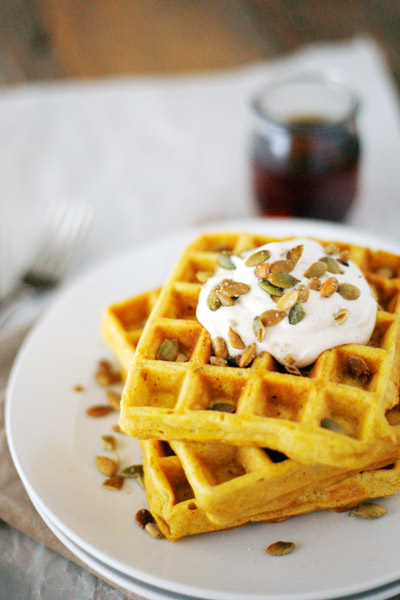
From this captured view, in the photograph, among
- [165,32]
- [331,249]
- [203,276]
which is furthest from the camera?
[165,32]

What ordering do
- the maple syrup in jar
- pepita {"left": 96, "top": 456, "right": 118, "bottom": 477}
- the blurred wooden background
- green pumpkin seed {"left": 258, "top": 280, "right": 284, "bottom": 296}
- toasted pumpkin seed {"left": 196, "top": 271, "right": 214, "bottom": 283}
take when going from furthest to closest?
the blurred wooden background < the maple syrup in jar < toasted pumpkin seed {"left": 196, "top": 271, "right": 214, "bottom": 283} < pepita {"left": 96, "top": 456, "right": 118, "bottom": 477} < green pumpkin seed {"left": 258, "top": 280, "right": 284, "bottom": 296}

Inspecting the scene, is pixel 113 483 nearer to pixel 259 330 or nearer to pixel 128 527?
pixel 128 527

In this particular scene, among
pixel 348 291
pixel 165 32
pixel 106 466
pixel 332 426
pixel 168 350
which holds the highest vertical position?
pixel 165 32

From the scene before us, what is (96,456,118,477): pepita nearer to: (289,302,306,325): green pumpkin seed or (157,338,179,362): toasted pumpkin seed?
(157,338,179,362): toasted pumpkin seed

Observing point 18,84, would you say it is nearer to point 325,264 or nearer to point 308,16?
point 308,16

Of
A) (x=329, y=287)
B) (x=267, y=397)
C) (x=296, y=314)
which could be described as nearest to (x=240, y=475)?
(x=267, y=397)

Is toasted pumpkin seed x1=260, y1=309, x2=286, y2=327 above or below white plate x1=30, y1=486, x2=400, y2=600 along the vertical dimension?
above

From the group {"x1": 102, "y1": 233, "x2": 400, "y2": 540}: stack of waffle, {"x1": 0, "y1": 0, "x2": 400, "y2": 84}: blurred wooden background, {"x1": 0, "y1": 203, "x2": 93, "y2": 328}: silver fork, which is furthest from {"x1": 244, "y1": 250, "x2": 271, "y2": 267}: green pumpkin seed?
{"x1": 0, "y1": 0, "x2": 400, "y2": 84}: blurred wooden background
